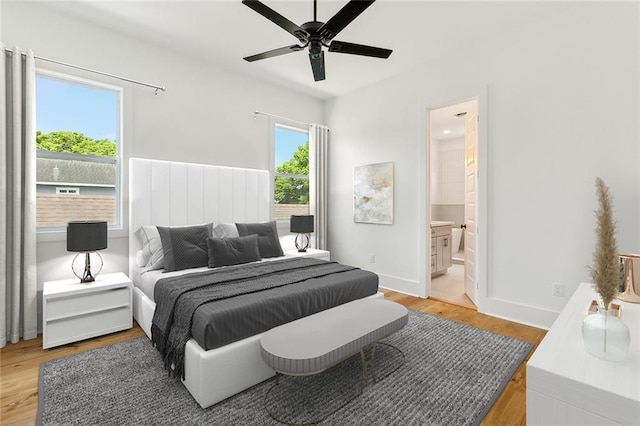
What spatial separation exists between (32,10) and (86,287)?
2.63 m

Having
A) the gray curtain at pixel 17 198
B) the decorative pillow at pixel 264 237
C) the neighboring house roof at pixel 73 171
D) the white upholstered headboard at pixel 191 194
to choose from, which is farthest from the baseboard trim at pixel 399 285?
the gray curtain at pixel 17 198

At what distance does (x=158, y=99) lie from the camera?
141 inches

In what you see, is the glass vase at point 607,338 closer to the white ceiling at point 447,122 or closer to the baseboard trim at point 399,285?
A: the baseboard trim at point 399,285

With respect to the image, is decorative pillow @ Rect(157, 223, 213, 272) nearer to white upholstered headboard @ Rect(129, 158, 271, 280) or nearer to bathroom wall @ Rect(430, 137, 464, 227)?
white upholstered headboard @ Rect(129, 158, 271, 280)

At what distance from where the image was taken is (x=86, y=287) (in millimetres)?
2695

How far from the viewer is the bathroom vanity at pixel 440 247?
16.5 feet

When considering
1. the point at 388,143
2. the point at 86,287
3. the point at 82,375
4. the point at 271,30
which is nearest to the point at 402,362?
the point at 82,375

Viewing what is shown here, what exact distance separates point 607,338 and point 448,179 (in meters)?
6.53

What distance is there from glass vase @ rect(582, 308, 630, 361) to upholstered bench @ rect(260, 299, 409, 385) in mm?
1128

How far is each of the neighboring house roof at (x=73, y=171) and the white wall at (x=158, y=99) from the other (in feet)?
1.02

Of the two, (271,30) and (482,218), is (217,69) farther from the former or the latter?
(482,218)

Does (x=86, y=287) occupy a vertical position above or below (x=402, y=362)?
above

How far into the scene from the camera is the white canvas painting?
447 centimetres

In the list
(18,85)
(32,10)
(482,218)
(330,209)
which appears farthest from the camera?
(330,209)
